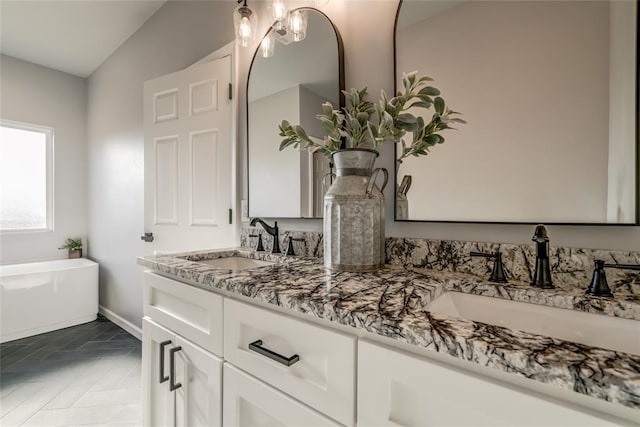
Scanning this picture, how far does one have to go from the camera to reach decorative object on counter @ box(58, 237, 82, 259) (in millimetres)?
3476

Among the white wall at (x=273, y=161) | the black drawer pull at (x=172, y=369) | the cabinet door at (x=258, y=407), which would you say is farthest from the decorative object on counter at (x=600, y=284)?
the black drawer pull at (x=172, y=369)

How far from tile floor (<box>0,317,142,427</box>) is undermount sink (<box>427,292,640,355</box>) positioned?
1.85m

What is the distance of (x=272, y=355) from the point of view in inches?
26.7

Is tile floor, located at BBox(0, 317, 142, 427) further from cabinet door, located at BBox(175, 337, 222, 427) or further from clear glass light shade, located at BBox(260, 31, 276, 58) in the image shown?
clear glass light shade, located at BBox(260, 31, 276, 58)

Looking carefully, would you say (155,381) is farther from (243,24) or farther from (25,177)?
(25,177)

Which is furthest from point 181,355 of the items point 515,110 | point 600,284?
point 515,110

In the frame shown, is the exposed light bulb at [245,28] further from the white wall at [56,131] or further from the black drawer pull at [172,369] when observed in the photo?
the white wall at [56,131]

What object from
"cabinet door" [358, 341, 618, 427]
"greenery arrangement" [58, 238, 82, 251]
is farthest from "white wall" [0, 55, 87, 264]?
"cabinet door" [358, 341, 618, 427]

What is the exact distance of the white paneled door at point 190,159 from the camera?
1.82 meters

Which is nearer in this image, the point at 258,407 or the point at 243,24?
the point at 258,407

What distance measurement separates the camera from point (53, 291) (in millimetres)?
2830

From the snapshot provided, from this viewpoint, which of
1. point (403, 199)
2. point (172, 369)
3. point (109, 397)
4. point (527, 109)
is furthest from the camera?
point (109, 397)

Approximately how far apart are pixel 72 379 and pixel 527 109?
2.96 meters

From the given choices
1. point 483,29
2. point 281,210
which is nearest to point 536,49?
point 483,29
